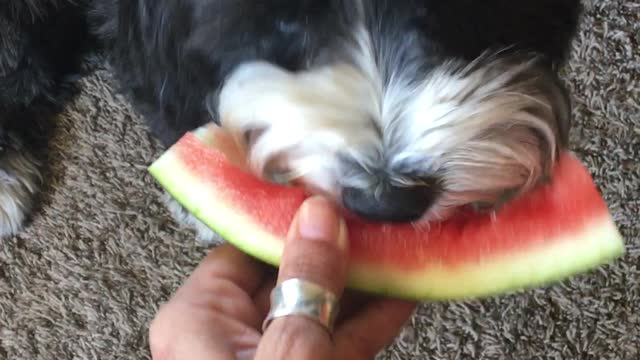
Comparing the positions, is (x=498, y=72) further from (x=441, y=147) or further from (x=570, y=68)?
(x=570, y=68)

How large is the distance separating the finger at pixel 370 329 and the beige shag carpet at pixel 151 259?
0.42 meters

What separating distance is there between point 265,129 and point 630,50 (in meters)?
0.85

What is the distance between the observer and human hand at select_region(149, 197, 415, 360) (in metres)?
0.73

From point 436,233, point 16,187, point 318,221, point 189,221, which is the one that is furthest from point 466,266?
point 16,187

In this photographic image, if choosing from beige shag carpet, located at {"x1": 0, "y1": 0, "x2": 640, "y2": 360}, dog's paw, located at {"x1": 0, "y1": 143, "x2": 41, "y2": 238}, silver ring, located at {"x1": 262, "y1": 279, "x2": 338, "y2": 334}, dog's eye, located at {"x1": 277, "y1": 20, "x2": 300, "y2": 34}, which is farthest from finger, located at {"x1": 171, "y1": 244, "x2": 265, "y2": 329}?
dog's paw, located at {"x1": 0, "y1": 143, "x2": 41, "y2": 238}

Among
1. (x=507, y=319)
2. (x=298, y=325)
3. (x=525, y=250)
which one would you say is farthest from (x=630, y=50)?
(x=298, y=325)

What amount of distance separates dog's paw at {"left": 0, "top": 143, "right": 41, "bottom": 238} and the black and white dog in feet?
1.96

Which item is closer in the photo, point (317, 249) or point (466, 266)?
point (317, 249)

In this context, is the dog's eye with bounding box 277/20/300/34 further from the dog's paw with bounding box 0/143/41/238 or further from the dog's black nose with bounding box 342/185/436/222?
the dog's paw with bounding box 0/143/41/238

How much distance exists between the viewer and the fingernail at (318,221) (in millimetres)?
751

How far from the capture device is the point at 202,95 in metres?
0.93

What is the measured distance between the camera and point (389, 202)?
2.45 ft

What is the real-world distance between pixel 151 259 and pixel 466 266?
663 mm

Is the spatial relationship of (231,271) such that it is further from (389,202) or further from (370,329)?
(389,202)
